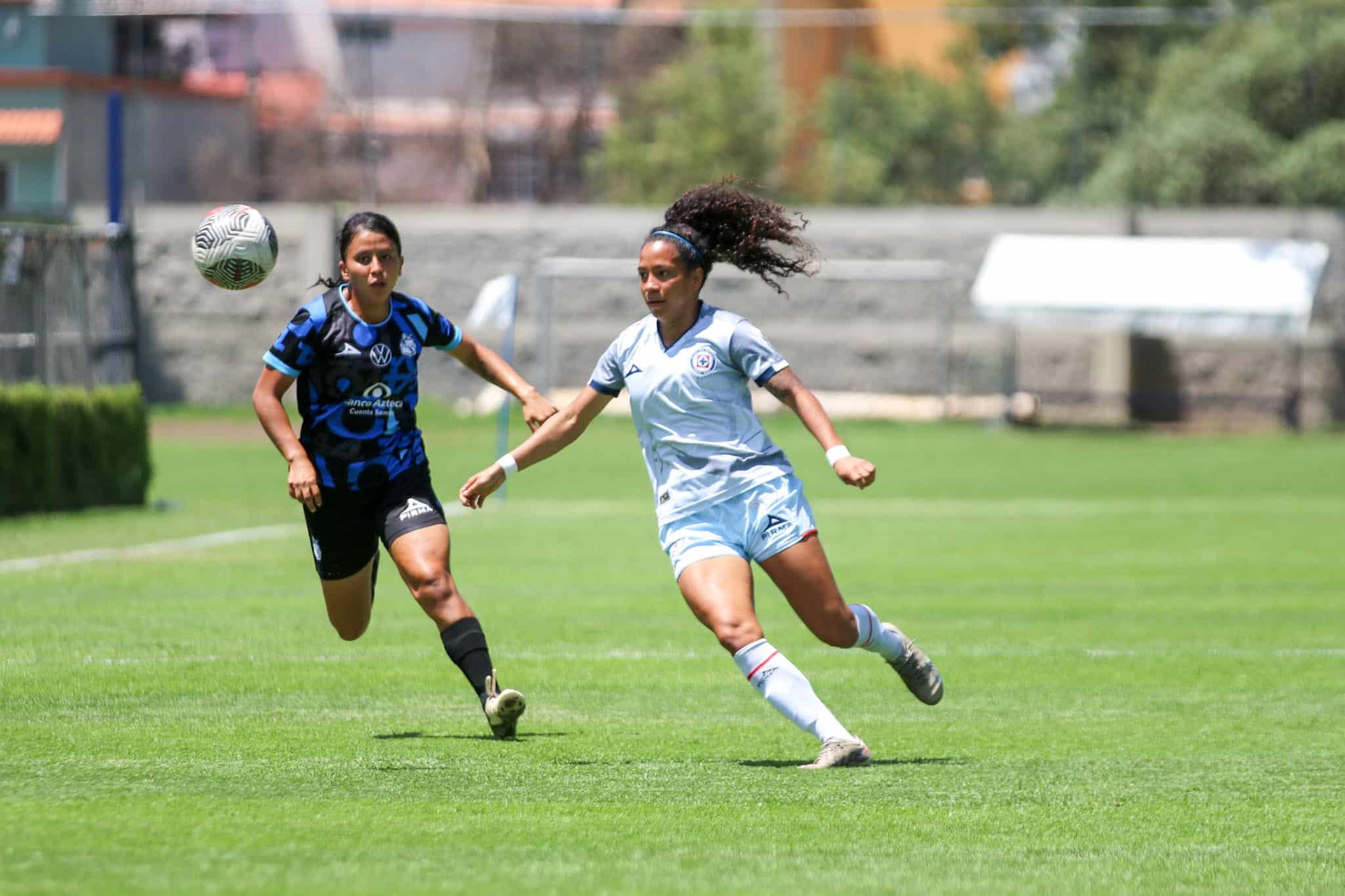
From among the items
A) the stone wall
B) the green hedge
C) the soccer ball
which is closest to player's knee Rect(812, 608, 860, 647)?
the soccer ball

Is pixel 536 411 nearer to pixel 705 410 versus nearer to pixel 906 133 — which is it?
pixel 705 410

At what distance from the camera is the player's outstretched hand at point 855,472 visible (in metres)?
7.13

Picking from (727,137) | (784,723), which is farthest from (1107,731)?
(727,137)

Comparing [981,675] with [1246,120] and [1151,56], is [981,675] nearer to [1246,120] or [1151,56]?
[1246,120]

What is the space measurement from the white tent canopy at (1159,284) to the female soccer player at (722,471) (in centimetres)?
2691

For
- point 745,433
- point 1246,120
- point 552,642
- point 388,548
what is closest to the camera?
point 745,433

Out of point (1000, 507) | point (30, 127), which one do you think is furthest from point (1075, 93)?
point (1000, 507)

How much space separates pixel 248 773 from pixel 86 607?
5.59 metres

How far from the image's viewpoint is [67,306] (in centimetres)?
1934

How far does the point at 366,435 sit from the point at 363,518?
35 cm

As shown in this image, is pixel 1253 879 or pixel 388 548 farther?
pixel 388 548

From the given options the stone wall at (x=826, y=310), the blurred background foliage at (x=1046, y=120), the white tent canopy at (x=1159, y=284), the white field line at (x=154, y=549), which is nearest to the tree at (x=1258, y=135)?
the blurred background foliage at (x=1046, y=120)

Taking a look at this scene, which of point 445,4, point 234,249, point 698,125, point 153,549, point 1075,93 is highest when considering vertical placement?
point 445,4

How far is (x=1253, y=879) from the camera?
5730 mm
